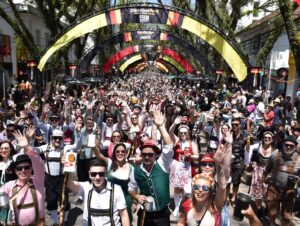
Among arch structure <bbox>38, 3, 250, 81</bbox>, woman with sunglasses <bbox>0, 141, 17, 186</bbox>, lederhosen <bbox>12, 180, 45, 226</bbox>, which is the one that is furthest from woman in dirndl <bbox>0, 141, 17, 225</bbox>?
arch structure <bbox>38, 3, 250, 81</bbox>

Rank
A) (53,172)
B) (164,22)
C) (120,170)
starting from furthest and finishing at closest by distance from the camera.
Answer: (164,22) < (53,172) < (120,170)

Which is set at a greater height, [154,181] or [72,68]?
[72,68]

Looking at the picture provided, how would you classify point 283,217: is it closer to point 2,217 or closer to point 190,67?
point 2,217

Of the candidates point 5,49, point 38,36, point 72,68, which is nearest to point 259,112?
point 72,68

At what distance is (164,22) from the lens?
15438 mm

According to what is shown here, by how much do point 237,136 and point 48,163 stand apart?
11.9 feet

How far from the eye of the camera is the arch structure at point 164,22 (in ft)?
47.3

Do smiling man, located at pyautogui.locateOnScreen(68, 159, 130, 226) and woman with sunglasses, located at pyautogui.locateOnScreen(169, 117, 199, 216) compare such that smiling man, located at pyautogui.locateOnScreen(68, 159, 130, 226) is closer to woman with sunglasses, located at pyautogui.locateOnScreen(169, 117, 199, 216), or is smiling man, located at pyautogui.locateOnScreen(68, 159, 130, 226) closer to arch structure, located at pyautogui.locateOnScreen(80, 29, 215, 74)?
woman with sunglasses, located at pyautogui.locateOnScreen(169, 117, 199, 216)

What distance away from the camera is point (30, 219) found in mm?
3893

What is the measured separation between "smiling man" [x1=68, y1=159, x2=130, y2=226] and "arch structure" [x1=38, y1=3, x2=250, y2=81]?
11.5 m

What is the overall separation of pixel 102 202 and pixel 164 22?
42.1 feet

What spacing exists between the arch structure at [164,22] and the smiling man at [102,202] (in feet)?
37.9

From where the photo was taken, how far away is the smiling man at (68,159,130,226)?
3.56m

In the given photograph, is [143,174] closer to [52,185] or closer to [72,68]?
[52,185]
